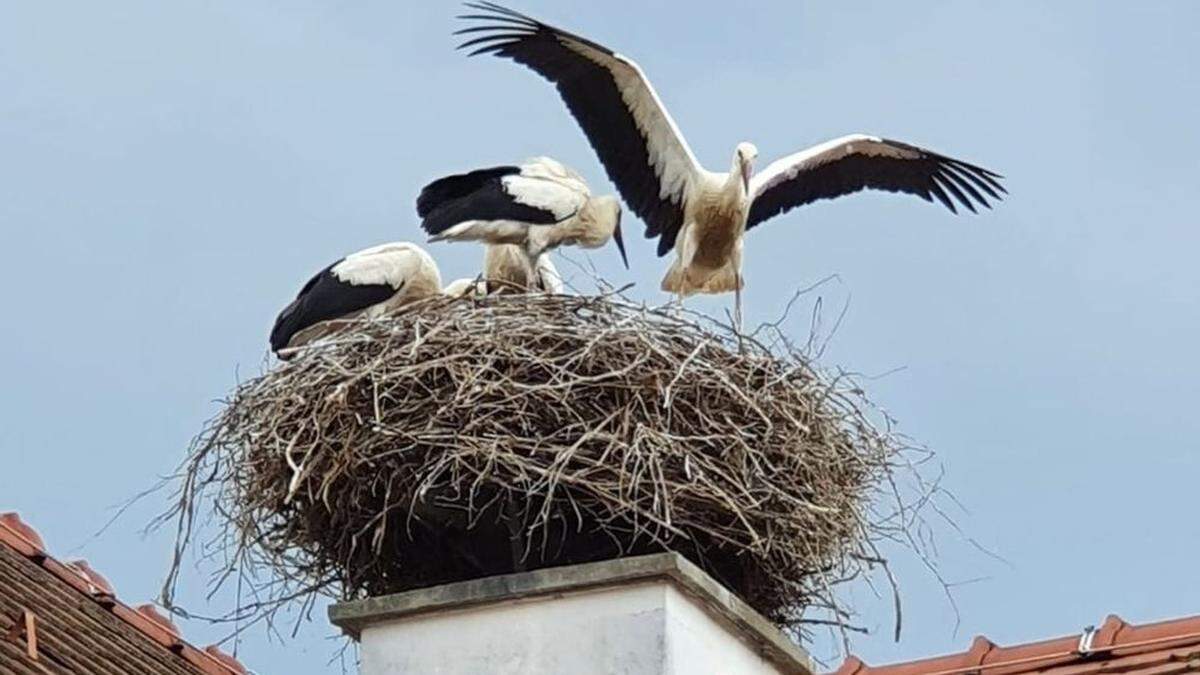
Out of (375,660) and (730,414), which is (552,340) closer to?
(730,414)

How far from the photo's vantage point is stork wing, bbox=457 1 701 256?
30.5 ft

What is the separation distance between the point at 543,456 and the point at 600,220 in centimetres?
265

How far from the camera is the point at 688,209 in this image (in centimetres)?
980

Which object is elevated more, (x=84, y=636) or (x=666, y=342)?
(x=666, y=342)

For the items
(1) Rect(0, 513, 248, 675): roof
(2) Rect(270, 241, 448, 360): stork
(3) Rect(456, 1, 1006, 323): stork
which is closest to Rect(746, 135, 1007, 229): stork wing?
(3) Rect(456, 1, 1006, 323): stork

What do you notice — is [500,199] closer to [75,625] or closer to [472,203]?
[472,203]

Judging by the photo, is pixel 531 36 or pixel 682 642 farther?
pixel 531 36

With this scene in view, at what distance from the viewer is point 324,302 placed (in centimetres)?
910

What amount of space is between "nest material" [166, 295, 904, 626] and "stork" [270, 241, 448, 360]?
1613 mm

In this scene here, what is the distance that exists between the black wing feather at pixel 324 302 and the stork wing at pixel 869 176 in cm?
182

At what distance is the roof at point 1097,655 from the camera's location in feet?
20.8

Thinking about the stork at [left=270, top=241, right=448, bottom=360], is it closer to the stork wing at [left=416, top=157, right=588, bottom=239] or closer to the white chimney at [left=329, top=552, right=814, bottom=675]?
the stork wing at [left=416, top=157, right=588, bottom=239]

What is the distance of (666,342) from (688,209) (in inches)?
106

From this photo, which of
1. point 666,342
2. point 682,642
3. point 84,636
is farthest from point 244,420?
point 682,642
